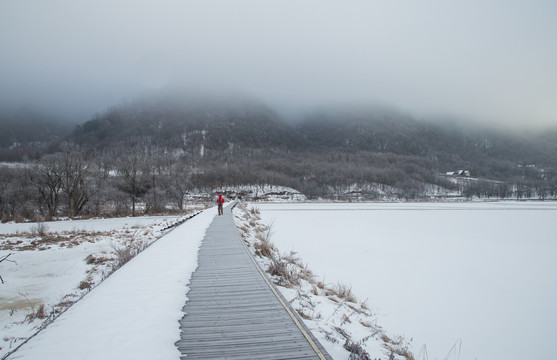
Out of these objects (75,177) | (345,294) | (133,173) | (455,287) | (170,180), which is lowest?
(455,287)

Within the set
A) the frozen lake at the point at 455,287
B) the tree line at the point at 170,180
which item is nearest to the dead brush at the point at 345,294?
the frozen lake at the point at 455,287

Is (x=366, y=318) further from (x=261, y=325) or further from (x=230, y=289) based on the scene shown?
(x=261, y=325)

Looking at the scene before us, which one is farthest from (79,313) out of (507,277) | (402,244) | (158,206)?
(158,206)

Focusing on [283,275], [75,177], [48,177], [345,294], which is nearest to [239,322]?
[283,275]

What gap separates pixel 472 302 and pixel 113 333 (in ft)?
31.4

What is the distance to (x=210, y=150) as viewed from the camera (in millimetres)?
195250

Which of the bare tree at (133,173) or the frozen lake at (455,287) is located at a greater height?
the bare tree at (133,173)

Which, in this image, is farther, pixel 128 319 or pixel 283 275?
pixel 283 275

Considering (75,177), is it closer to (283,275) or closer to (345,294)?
(283,275)

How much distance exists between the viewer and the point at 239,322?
3920 millimetres

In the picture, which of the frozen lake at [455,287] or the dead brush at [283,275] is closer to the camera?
the frozen lake at [455,287]

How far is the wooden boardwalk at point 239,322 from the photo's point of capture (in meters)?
3.15

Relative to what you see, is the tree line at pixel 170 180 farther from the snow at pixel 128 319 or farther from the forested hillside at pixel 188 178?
the snow at pixel 128 319

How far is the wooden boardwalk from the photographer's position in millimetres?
3152
